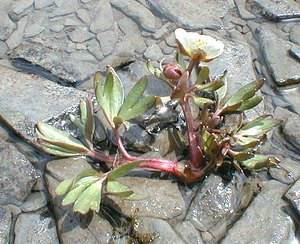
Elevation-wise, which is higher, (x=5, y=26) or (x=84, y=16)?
(x=84, y=16)

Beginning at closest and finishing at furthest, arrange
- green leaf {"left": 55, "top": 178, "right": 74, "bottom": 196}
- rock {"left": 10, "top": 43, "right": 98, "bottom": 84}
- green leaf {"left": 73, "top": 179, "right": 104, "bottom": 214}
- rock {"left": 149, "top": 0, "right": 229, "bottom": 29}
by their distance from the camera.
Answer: green leaf {"left": 73, "top": 179, "right": 104, "bottom": 214} < green leaf {"left": 55, "top": 178, "right": 74, "bottom": 196} < rock {"left": 10, "top": 43, "right": 98, "bottom": 84} < rock {"left": 149, "top": 0, "right": 229, "bottom": 29}

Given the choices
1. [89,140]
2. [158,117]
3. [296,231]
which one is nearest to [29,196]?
[89,140]

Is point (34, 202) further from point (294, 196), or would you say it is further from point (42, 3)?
point (42, 3)

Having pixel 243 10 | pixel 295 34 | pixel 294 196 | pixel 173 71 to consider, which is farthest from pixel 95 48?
pixel 294 196

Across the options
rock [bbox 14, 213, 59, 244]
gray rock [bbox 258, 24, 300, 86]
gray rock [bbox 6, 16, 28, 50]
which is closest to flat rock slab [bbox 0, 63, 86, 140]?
gray rock [bbox 6, 16, 28, 50]

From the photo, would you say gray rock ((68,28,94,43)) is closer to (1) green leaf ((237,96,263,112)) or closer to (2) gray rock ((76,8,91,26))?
(2) gray rock ((76,8,91,26))
